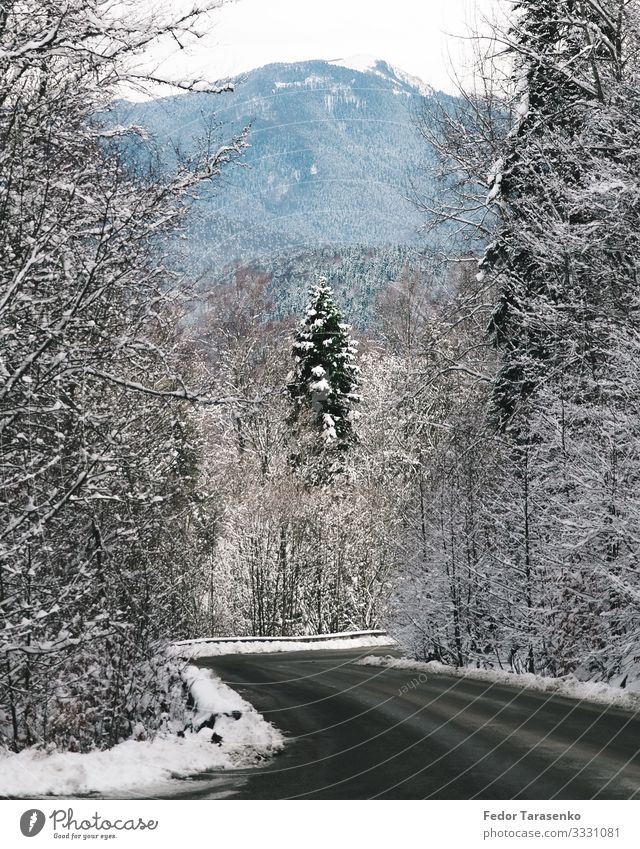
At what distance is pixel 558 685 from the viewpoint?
14.3 metres

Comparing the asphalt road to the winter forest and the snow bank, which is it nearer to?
the winter forest

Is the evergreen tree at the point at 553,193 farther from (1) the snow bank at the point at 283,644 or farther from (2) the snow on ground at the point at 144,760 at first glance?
(1) the snow bank at the point at 283,644

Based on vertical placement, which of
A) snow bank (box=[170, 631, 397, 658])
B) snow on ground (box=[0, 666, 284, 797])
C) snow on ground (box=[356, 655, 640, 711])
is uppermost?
snow on ground (box=[0, 666, 284, 797])

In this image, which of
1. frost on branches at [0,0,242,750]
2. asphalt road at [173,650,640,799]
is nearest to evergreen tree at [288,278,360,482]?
asphalt road at [173,650,640,799]

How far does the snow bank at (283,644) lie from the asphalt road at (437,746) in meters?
11.4

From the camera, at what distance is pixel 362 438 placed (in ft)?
147

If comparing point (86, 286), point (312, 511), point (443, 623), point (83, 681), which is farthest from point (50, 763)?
point (312, 511)

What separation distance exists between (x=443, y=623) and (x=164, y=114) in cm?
1410

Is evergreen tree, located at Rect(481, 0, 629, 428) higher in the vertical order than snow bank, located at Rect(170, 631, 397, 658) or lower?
higher

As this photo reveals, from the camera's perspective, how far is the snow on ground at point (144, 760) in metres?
7.90

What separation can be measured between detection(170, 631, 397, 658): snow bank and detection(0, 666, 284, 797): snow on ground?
15.7 metres

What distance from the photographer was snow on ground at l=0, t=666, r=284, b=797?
25.9 ft

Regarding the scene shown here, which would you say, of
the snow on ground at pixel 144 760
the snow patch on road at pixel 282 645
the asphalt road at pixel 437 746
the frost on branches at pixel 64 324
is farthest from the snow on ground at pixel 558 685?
the snow patch on road at pixel 282 645

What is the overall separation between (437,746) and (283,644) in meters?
19.6
